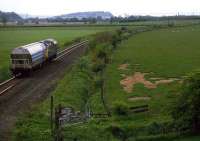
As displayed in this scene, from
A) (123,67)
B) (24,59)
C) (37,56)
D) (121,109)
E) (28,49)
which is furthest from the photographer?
(123,67)

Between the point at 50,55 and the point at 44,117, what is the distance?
26334mm

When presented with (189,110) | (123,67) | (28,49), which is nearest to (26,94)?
(28,49)

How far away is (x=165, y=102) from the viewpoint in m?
30.3

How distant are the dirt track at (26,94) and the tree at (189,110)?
906 centimetres

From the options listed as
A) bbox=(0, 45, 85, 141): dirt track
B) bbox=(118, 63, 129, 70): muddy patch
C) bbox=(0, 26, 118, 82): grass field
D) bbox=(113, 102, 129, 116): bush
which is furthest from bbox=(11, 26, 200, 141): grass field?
bbox=(0, 26, 118, 82): grass field

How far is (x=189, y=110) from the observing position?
76.6 feet

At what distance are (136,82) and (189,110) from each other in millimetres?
17245

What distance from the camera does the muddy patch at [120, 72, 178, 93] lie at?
3773 cm

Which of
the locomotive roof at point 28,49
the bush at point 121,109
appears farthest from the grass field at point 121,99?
the locomotive roof at point 28,49

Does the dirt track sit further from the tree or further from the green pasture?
the tree

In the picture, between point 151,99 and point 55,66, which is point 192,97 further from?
point 55,66

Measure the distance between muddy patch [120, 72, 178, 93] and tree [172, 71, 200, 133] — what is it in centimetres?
1193

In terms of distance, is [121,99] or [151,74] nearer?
[121,99]

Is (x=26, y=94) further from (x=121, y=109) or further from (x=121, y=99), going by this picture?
(x=121, y=109)
